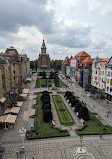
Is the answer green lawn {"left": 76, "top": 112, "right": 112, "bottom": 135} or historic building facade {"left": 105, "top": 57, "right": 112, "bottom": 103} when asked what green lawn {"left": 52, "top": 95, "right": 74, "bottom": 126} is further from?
historic building facade {"left": 105, "top": 57, "right": 112, "bottom": 103}

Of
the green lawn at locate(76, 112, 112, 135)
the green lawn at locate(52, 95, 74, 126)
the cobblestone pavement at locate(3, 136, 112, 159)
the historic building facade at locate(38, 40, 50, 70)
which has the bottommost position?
the cobblestone pavement at locate(3, 136, 112, 159)

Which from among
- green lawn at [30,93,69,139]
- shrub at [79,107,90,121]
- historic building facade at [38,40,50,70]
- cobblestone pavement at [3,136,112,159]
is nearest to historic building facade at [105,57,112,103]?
shrub at [79,107,90,121]

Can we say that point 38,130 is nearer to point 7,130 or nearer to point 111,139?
point 7,130

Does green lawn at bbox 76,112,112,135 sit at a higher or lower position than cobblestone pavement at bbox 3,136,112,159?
higher

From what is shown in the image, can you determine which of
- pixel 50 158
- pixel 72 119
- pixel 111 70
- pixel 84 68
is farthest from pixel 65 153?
pixel 84 68

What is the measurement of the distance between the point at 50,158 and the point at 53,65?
181480mm

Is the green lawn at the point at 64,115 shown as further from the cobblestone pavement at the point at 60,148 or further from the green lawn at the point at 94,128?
the cobblestone pavement at the point at 60,148

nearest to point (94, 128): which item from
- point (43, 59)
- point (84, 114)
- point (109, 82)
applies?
point (84, 114)

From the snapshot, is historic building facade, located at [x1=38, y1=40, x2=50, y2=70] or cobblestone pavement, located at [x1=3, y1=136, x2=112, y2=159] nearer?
cobblestone pavement, located at [x1=3, y1=136, x2=112, y2=159]

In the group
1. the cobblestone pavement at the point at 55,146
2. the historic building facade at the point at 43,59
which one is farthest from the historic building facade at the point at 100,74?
the historic building facade at the point at 43,59

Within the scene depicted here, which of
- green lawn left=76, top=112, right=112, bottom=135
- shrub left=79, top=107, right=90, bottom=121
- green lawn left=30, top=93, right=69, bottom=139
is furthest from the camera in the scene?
shrub left=79, top=107, right=90, bottom=121

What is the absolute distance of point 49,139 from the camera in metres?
23.8

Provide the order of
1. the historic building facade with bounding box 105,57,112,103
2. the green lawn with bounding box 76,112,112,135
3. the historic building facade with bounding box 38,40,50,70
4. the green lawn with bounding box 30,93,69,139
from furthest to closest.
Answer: the historic building facade with bounding box 38,40,50,70
the historic building facade with bounding box 105,57,112,103
the green lawn with bounding box 76,112,112,135
the green lawn with bounding box 30,93,69,139

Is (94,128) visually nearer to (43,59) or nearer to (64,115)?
Result: (64,115)
